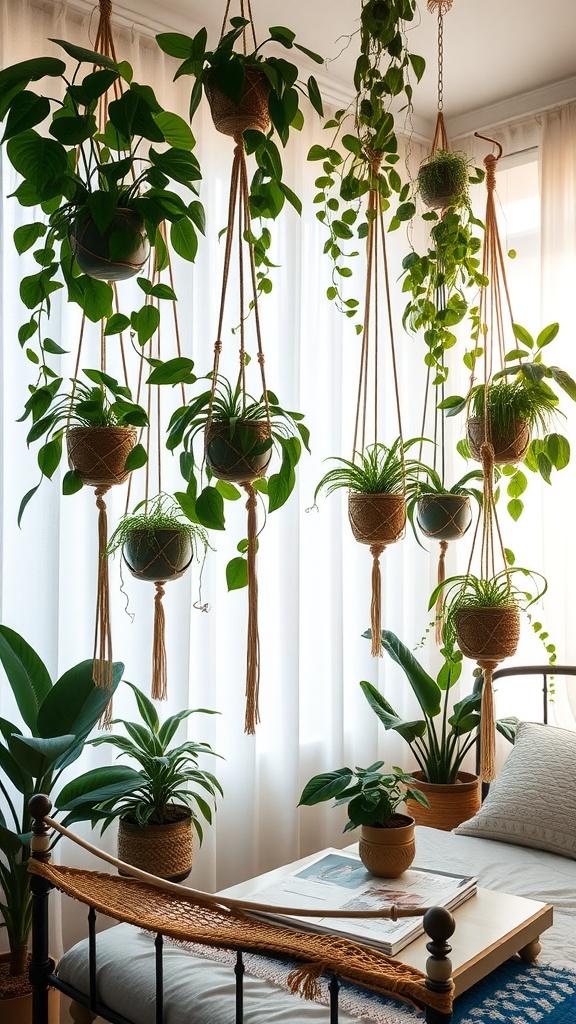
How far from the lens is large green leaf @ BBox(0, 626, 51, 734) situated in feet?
7.52

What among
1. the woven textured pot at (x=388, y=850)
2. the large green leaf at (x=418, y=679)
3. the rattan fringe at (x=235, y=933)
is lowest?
the woven textured pot at (x=388, y=850)

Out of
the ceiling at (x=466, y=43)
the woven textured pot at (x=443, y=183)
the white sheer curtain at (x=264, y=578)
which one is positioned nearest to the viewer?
the woven textured pot at (x=443, y=183)

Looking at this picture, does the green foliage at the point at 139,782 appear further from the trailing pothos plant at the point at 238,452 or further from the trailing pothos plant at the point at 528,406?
the trailing pothos plant at the point at 528,406

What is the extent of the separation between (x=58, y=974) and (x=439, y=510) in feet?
4.10

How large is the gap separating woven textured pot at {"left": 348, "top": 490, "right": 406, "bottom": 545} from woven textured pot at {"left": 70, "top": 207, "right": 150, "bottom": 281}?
2.04 ft

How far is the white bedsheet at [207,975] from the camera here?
156 cm

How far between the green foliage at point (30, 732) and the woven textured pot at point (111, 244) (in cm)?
122

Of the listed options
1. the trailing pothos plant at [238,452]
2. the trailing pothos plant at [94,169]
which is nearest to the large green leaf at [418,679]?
the trailing pothos plant at [238,452]

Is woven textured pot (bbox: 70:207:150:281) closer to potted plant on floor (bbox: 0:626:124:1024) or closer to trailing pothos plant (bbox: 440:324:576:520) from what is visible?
trailing pothos plant (bbox: 440:324:576:520)

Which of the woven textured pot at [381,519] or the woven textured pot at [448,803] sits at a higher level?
the woven textured pot at [381,519]

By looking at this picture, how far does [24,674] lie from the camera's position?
7.55ft

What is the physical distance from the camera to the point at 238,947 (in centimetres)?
122

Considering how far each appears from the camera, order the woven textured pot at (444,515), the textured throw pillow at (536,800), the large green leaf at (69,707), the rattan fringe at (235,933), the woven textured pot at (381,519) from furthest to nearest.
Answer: the textured throw pillow at (536,800) → the large green leaf at (69,707) → the woven textured pot at (444,515) → the woven textured pot at (381,519) → the rattan fringe at (235,933)

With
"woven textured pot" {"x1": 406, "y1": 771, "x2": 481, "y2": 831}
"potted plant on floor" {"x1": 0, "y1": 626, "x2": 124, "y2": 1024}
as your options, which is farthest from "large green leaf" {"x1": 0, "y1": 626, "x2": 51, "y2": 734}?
"woven textured pot" {"x1": 406, "y1": 771, "x2": 481, "y2": 831}
